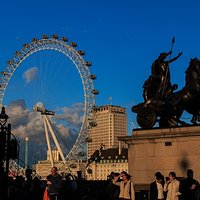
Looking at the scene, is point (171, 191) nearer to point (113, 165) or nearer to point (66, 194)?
point (66, 194)

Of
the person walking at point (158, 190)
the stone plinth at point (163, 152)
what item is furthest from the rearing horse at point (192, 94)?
the person walking at point (158, 190)

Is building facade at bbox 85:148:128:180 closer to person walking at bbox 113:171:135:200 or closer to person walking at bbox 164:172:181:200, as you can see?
person walking at bbox 113:171:135:200

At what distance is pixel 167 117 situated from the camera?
59.0ft

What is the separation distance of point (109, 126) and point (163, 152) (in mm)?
168038

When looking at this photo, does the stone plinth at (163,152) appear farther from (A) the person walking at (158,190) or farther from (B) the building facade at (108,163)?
(B) the building facade at (108,163)

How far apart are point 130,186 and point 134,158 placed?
5116mm

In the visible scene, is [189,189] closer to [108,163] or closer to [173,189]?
[173,189]

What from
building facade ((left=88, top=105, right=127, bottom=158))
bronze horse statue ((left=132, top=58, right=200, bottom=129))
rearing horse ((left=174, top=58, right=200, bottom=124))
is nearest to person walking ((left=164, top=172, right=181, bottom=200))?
bronze horse statue ((left=132, top=58, right=200, bottom=129))

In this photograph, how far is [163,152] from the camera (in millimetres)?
16797

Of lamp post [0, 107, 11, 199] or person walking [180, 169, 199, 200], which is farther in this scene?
lamp post [0, 107, 11, 199]

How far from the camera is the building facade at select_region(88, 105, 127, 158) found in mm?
182625

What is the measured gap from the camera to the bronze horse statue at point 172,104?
17.8 m

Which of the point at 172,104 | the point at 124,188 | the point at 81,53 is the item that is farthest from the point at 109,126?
the point at 124,188

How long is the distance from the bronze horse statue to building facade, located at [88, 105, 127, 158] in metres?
162
